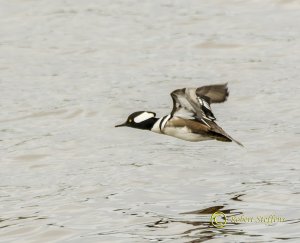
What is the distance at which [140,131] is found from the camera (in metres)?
19.7

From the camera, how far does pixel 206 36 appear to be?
25156 mm

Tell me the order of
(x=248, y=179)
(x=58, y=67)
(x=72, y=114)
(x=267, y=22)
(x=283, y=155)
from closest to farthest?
(x=248, y=179) → (x=283, y=155) → (x=72, y=114) → (x=58, y=67) → (x=267, y=22)

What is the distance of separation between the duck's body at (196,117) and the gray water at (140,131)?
2.42 ft

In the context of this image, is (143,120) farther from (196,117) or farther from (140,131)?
(140,131)

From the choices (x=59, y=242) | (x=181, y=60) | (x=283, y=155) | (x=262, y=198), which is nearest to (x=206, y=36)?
(x=181, y=60)

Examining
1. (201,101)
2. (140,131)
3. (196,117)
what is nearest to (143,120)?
(196,117)

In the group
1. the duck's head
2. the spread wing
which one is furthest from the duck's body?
the duck's head

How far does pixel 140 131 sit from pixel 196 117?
425 cm

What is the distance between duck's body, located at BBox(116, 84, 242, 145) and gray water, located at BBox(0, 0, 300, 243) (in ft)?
2.42

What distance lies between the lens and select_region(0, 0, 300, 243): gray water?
1383 centimetres

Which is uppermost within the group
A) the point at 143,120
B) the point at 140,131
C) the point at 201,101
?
the point at 201,101

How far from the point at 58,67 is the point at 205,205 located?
10179 mm

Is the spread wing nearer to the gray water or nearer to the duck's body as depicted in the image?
the duck's body

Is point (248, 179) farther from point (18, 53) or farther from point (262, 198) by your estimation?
point (18, 53)
